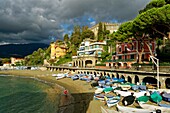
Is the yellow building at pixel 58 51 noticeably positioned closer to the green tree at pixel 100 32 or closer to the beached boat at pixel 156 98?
the green tree at pixel 100 32

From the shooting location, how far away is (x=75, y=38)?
109 m

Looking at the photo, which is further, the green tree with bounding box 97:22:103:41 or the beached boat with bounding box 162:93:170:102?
the green tree with bounding box 97:22:103:41

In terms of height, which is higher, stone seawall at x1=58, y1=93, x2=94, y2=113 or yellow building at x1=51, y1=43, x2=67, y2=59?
yellow building at x1=51, y1=43, x2=67, y2=59

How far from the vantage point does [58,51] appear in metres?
115

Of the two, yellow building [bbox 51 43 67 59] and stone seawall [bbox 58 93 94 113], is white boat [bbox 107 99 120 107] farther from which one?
yellow building [bbox 51 43 67 59]

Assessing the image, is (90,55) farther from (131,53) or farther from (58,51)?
(58,51)

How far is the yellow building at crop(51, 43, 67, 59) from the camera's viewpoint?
115m

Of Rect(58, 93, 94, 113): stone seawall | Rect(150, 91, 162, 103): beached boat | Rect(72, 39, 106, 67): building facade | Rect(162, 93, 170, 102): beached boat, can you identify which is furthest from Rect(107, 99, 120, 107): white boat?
Rect(72, 39, 106, 67): building facade

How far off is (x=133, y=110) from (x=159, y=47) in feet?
129

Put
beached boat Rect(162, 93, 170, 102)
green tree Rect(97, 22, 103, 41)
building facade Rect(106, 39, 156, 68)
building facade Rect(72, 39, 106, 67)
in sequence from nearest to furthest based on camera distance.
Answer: beached boat Rect(162, 93, 170, 102) < building facade Rect(106, 39, 156, 68) < building facade Rect(72, 39, 106, 67) < green tree Rect(97, 22, 103, 41)

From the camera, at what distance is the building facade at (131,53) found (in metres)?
50.3

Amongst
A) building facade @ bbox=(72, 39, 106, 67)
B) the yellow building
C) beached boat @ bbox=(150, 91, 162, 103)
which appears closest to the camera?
beached boat @ bbox=(150, 91, 162, 103)

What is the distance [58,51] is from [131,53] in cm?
6640

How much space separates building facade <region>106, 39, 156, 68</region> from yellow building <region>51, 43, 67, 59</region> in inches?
2185
